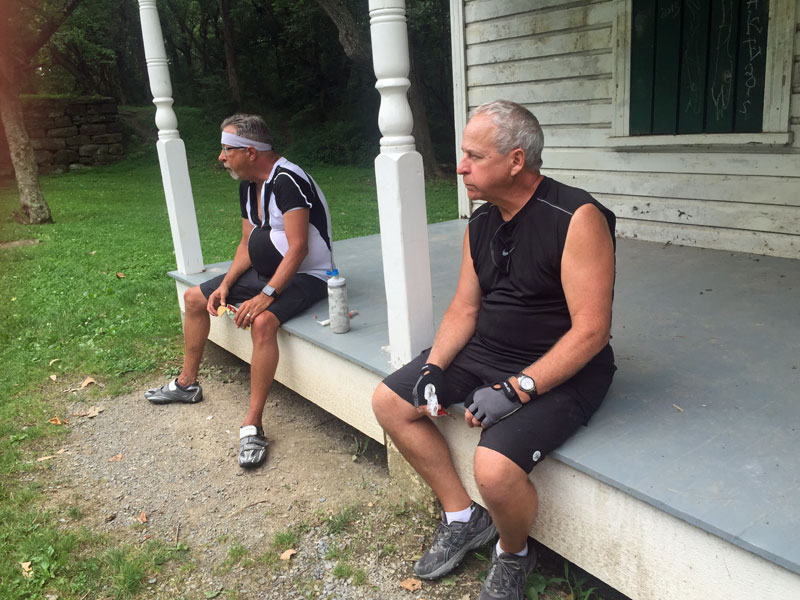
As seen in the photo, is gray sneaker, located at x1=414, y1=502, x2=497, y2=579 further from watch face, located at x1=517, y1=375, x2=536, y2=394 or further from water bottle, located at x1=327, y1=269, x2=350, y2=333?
water bottle, located at x1=327, y1=269, x2=350, y2=333

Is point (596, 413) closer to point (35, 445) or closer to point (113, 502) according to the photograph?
point (113, 502)

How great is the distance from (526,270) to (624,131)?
3.29 m

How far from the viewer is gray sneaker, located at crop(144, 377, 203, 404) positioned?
A: 13.2ft

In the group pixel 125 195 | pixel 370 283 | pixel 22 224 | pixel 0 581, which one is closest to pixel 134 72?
pixel 125 195

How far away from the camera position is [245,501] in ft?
9.96

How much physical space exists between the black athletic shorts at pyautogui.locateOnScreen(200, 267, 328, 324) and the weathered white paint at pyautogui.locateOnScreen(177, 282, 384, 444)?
0.45 feet

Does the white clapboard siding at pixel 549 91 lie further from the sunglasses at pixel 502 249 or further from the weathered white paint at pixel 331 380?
the sunglasses at pixel 502 249

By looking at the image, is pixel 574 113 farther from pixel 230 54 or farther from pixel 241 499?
pixel 230 54

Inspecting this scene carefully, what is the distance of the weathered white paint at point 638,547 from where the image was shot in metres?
1.66

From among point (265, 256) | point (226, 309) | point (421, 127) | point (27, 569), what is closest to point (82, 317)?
point (226, 309)

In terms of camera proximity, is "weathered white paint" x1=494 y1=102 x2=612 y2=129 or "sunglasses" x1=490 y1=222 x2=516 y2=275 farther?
"weathered white paint" x1=494 y1=102 x2=612 y2=129

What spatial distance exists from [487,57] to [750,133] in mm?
2457

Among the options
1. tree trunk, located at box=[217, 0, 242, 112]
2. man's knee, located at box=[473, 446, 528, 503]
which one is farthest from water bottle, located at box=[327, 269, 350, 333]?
tree trunk, located at box=[217, 0, 242, 112]

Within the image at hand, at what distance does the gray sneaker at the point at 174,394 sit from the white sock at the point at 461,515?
83.5 inches
